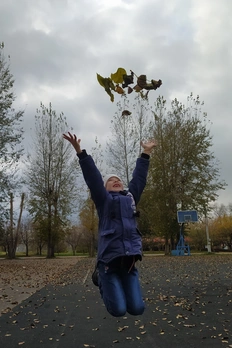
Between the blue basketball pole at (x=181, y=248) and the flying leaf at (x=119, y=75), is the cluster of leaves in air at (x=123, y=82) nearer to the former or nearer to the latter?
the flying leaf at (x=119, y=75)

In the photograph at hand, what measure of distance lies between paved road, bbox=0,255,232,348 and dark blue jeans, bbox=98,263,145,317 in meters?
1.89

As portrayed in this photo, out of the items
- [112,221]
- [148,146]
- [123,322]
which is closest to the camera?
[112,221]

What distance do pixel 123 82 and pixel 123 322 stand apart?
180 inches

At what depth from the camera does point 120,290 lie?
133 inches

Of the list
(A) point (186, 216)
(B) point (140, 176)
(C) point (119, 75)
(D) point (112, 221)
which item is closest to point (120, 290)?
(D) point (112, 221)

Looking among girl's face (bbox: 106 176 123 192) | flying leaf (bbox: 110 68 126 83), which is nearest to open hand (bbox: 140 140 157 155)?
girl's face (bbox: 106 176 123 192)

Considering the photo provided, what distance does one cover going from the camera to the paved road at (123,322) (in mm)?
5091

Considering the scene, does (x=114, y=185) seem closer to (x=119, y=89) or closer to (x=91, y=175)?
(x=91, y=175)

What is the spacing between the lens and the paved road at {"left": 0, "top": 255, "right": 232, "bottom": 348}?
509cm

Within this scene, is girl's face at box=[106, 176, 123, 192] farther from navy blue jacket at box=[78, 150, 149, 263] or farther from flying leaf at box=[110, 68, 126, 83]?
flying leaf at box=[110, 68, 126, 83]

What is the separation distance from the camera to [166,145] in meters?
31.3

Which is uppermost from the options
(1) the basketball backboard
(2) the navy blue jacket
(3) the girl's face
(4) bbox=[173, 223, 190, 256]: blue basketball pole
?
(1) the basketball backboard

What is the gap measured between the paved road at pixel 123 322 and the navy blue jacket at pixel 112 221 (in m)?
2.22

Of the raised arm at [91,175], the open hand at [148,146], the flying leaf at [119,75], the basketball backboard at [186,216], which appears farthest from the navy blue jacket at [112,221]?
the basketball backboard at [186,216]
